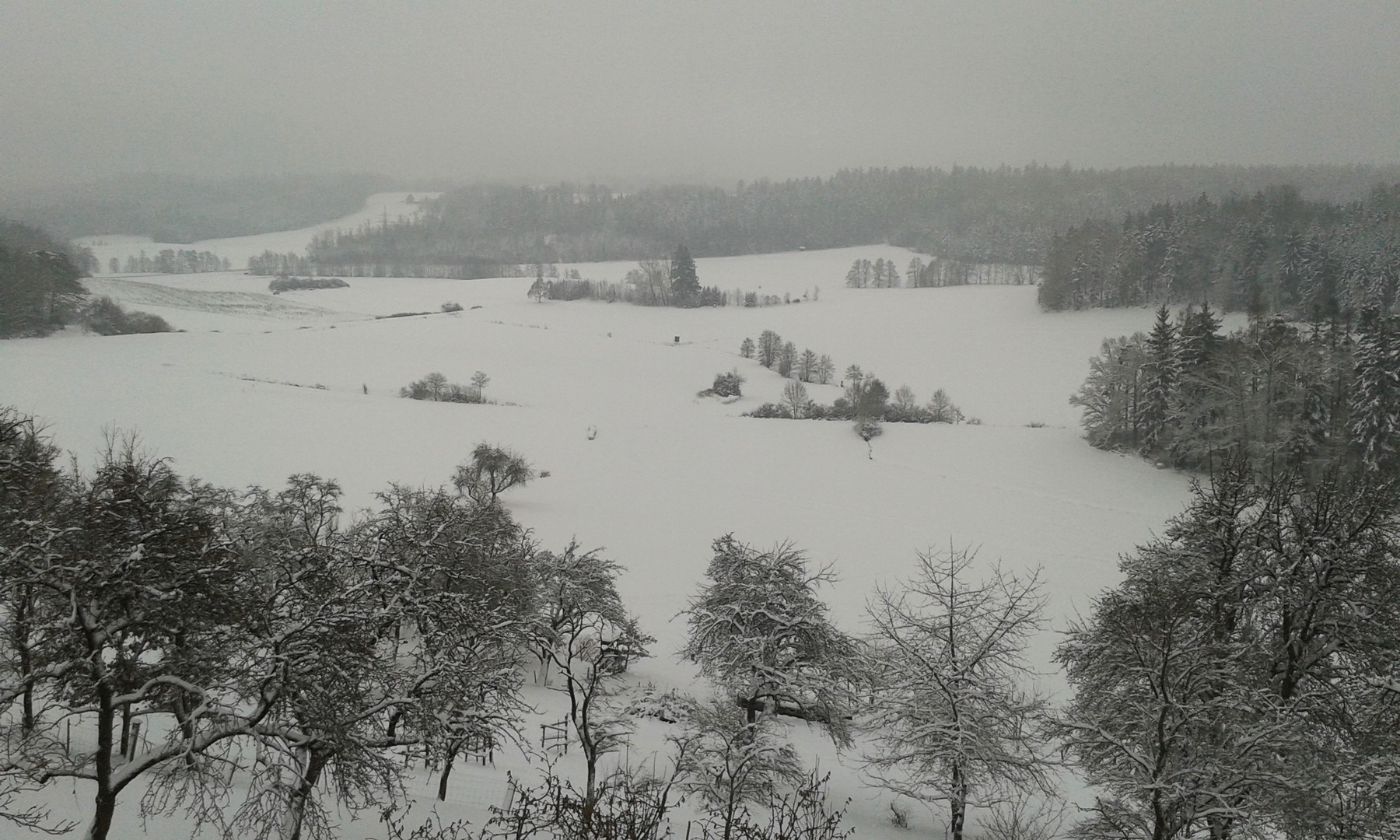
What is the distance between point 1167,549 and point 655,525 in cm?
2639

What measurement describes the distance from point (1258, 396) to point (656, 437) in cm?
3966

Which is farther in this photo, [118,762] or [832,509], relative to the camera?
[832,509]

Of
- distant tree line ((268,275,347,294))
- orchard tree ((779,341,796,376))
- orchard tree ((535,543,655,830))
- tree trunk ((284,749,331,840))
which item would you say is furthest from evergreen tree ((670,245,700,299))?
tree trunk ((284,749,331,840))

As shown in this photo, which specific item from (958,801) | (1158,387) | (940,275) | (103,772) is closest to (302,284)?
(940,275)

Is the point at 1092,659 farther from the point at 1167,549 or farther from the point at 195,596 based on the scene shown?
the point at 195,596

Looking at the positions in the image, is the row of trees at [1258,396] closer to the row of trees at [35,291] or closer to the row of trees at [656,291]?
the row of trees at [656,291]

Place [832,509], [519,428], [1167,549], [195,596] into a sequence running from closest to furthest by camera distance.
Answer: [195,596], [1167,549], [832,509], [519,428]

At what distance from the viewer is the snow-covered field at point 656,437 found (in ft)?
112

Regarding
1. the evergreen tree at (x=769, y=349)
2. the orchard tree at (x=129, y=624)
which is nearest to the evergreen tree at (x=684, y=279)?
the evergreen tree at (x=769, y=349)

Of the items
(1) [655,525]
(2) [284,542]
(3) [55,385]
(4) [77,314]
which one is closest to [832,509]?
(1) [655,525]

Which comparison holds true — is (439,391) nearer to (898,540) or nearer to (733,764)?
(898,540)

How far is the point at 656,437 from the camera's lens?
5366cm

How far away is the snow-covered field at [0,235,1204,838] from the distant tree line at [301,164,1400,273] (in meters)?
70.8

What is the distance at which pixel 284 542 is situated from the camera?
46.8 ft
